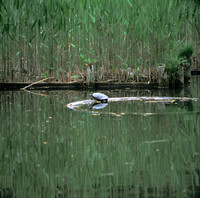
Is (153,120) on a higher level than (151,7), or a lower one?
lower

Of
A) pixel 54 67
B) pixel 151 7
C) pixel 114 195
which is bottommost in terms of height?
pixel 114 195

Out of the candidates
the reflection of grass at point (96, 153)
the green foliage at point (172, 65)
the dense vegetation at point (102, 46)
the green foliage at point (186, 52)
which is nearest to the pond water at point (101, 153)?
the reflection of grass at point (96, 153)

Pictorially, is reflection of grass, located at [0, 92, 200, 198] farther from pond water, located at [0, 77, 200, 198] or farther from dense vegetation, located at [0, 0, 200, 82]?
dense vegetation, located at [0, 0, 200, 82]

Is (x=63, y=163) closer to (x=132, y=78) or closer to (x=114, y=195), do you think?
(x=114, y=195)

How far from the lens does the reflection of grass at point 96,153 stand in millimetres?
2773

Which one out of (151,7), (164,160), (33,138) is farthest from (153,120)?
(151,7)

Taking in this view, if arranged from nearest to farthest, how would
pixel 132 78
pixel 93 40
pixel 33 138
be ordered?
1. pixel 33 138
2. pixel 93 40
3. pixel 132 78

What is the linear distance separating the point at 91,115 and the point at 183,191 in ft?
10.5

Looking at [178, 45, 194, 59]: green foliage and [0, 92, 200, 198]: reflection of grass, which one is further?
[178, 45, 194, 59]: green foliage

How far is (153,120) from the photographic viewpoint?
17.0 feet

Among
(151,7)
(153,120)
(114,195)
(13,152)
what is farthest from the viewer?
(151,7)

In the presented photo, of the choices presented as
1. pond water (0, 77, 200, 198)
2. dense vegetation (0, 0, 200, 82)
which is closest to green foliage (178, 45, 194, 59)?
dense vegetation (0, 0, 200, 82)

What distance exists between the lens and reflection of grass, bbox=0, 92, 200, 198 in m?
2.77

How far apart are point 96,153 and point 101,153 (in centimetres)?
4
